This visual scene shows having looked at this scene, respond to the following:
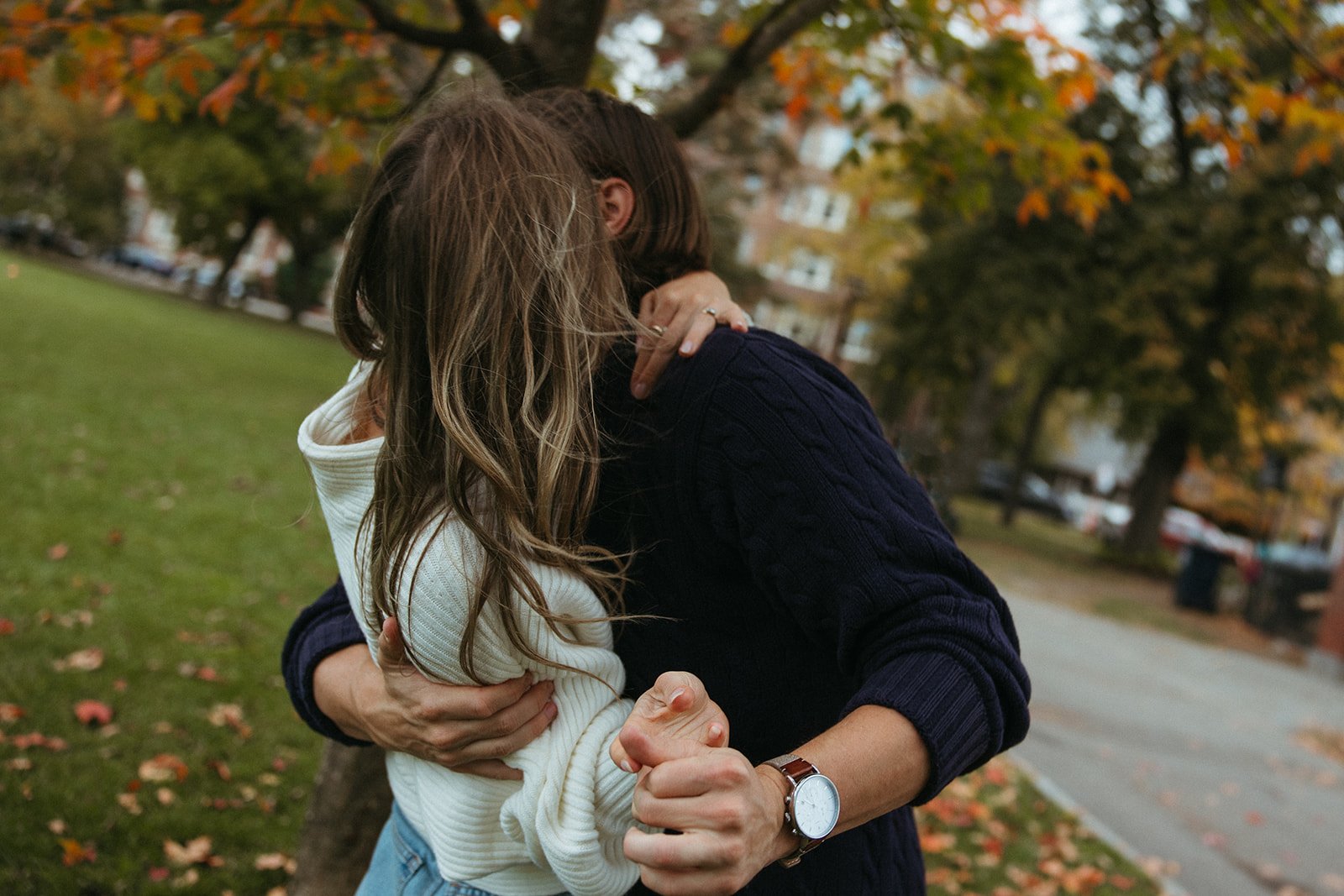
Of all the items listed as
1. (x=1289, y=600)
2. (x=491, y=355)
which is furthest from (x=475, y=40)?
(x=1289, y=600)

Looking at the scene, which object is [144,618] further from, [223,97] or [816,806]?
[816,806]

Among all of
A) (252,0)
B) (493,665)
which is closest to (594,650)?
(493,665)

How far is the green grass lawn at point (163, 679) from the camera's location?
12.9ft

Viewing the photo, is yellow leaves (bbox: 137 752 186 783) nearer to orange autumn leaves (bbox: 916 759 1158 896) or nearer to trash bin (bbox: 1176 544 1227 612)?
orange autumn leaves (bbox: 916 759 1158 896)

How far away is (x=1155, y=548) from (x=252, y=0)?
23177 millimetres

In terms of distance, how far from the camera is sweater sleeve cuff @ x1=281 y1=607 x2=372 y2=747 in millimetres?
1831

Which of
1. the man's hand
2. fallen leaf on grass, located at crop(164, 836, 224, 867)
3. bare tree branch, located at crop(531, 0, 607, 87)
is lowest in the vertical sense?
fallen leaf on grass, located at crop(164, 836, 224, 867)

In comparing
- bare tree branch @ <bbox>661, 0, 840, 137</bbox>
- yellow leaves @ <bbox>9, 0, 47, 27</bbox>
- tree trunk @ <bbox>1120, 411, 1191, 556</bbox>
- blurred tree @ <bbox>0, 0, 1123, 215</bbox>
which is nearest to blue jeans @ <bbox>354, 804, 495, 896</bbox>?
blurred tree @ <bbox>0, 0, 1123, 215</bbox>

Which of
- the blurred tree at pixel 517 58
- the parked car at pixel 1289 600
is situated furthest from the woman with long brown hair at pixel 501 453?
the parked car at pixel 1289 600

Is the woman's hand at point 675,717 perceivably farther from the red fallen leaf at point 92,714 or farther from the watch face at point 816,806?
the red fallen leaf at point 92,714

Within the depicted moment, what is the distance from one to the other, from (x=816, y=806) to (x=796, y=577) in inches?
11.1

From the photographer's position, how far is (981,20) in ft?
15.7

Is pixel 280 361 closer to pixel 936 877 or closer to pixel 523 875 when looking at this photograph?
pixel 936 877

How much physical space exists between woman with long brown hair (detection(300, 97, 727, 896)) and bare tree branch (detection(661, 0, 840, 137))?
7.91 ft
